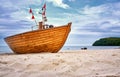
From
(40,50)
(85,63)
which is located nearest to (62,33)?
(40,50)

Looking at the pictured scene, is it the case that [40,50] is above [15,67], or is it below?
below

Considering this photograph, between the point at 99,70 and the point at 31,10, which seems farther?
the point at 31,10

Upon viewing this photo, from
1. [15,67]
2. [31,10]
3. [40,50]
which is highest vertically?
[31,10]

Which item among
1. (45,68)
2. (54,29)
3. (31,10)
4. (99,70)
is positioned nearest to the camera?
(99,70)

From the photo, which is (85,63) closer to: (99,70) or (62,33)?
(99,70)

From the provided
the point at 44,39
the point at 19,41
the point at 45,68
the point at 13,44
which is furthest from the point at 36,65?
the point at 13,44

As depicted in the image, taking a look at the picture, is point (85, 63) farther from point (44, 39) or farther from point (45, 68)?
point (44, 39)

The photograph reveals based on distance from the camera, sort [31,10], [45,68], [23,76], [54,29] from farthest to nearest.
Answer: [31,10] < [54,29] < [45,68] < [23,76]

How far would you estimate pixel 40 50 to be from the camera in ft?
35.3

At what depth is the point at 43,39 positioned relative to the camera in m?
10.6

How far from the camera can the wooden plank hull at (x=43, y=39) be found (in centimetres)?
1055

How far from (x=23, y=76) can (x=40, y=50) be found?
21.4 feet

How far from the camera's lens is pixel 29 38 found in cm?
1063

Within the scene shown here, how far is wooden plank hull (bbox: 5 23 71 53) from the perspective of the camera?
34.6ft
